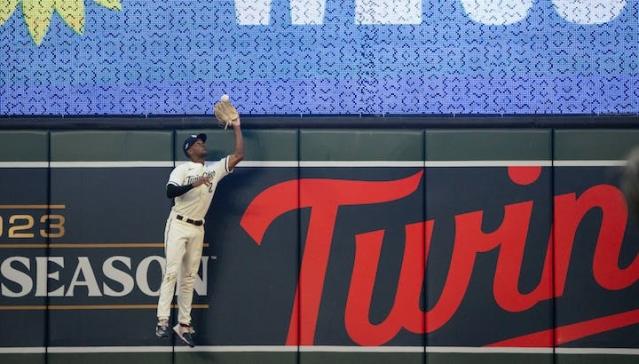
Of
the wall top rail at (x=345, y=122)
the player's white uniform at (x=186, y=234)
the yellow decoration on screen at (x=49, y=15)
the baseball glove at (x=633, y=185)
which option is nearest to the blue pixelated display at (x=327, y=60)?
the yellow decoration on screen at (x=49, y=15)

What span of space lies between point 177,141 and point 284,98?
0.93 metres

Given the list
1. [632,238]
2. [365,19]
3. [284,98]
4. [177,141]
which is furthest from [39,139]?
[632,238]

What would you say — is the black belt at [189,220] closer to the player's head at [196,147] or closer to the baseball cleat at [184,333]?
the player's head at [196,147]

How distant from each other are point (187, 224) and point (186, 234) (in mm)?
81

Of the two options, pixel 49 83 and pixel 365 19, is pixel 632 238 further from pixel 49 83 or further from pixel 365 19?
pixel 49 83

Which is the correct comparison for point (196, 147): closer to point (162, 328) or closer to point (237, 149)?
point (237, 149)

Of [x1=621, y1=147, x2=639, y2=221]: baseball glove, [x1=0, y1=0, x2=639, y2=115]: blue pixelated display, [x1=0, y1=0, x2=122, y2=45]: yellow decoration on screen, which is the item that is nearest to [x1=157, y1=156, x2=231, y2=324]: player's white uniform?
[x1=0, y1=0, x2=639, y2=115]: blue pixelated display

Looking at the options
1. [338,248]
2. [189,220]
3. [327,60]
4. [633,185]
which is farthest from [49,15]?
[633,185]

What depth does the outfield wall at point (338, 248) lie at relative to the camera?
746 centimetres

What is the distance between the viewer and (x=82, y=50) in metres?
7.80

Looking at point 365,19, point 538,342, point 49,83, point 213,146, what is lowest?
point 538,342

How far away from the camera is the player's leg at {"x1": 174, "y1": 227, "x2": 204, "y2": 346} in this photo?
728cm

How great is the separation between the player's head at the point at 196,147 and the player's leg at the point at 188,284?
565mm

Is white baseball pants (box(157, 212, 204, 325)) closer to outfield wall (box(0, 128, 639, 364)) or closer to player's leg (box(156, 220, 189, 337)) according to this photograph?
player's leg (box(156, 220, 189, 337))
